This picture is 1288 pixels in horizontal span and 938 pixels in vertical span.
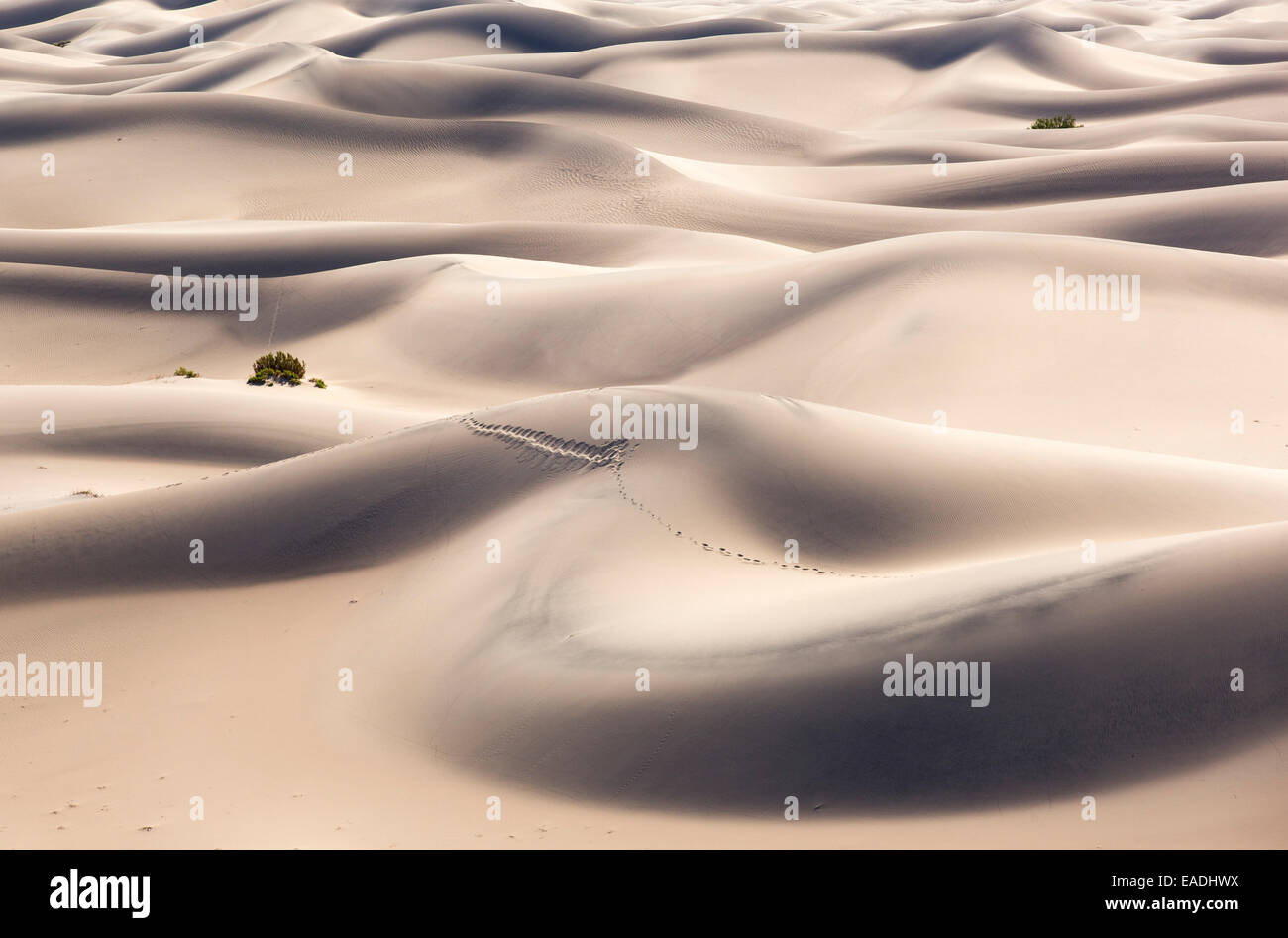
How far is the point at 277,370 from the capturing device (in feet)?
55.1

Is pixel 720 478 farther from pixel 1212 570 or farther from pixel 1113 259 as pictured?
pixel 1113 259

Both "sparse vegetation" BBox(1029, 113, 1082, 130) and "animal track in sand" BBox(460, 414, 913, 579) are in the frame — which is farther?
"sparse vegetation" BBox(1029, 113, 1082, 130)

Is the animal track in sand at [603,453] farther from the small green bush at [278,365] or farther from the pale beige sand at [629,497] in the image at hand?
the small green bush at [278,365]

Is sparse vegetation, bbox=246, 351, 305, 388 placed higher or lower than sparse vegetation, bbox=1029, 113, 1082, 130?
lower

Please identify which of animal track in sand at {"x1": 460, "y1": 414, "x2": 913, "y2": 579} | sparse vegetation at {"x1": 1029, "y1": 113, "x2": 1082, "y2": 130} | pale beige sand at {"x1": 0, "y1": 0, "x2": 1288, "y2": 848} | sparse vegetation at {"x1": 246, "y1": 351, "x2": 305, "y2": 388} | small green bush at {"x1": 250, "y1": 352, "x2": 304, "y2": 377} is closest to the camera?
pale beige sand at {"x1": 0, "y1": 0, "x2": 1288, "y2": 848}

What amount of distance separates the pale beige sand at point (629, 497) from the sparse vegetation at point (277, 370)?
0.61 meters

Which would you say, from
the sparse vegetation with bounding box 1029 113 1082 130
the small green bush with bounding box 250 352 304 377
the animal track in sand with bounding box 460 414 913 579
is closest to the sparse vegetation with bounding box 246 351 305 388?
the small green bush with bounding box 250 352 304 377

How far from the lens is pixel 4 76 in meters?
40.7

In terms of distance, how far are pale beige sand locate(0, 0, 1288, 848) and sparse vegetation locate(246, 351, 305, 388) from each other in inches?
23.8

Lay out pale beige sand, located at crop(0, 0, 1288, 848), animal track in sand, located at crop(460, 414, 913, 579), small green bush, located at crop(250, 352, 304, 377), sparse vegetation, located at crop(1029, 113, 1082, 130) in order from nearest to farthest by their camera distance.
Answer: pale beige sand, located at crop(0, 0, 1288, 848), animal track in sand, located at crop(460, 414, 913, 579), small green bush, located at crop(250, 352, 304, 377), sparse vegetation, located at crop(1029, 113, 1082, 130)

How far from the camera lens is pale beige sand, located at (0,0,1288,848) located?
5.82 metres

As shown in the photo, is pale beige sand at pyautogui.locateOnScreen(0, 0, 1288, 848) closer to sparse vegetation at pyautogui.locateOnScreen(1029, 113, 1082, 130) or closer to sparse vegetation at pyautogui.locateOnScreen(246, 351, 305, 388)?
sparse vegetation at pyautogui.locateOnScreen(246, 351, 305, 388)

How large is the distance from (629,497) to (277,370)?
32.0 feet

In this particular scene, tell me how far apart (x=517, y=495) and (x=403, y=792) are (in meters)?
3.49
